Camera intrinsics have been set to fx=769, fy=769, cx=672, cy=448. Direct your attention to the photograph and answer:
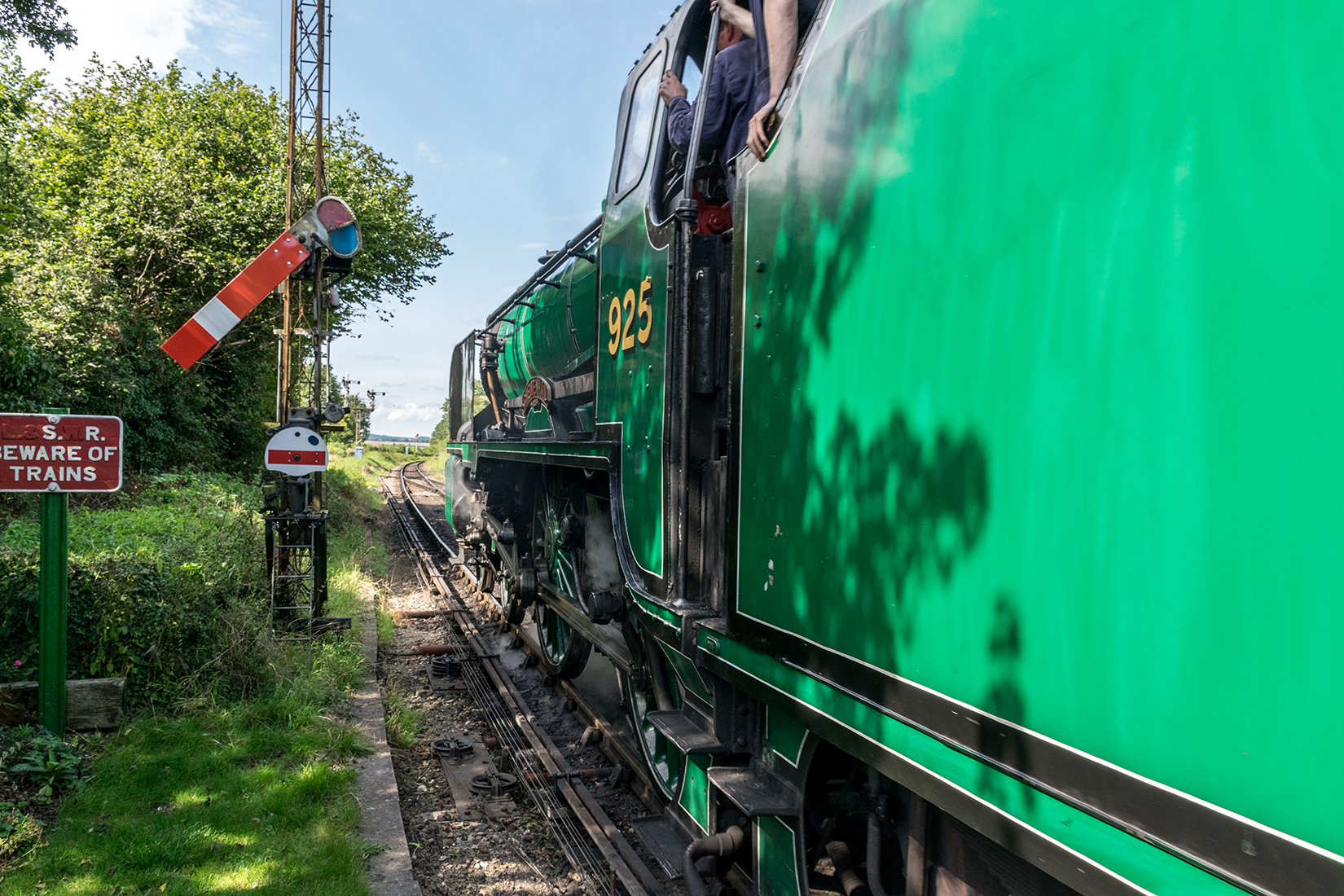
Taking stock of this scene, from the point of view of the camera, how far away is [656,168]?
356cm

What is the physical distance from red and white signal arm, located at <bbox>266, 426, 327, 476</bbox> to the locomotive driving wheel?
1.85m

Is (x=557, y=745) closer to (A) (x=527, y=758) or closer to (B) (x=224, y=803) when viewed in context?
(A) (x=527, y=758)

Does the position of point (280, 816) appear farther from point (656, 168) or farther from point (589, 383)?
point (656, 168)

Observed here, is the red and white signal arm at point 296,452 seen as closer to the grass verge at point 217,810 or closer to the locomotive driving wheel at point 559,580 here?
the grass verge at point 217,810

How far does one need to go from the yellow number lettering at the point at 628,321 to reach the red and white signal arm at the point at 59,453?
3147 millimetres

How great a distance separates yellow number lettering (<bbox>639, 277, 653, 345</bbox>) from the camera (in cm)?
334

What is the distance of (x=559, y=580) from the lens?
5707 millimetres

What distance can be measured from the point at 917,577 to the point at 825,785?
54.4 inches

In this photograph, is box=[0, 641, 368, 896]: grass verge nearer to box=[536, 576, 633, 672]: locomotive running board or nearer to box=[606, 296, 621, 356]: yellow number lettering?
box=[536, 576, 633, 672]: locomotive running board

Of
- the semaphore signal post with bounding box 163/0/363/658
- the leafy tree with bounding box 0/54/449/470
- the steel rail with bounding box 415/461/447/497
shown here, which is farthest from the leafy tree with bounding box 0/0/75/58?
the steel rail with bounding box 415/461/447/497

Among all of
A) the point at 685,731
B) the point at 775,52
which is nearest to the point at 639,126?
the point at 775,52

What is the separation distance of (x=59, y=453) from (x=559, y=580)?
10.3 feet

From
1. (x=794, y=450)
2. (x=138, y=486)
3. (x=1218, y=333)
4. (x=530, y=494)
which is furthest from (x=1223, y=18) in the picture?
(x=138, y=486)

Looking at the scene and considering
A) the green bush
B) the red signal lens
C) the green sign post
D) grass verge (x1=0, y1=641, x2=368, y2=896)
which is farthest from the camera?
the red signal lens
